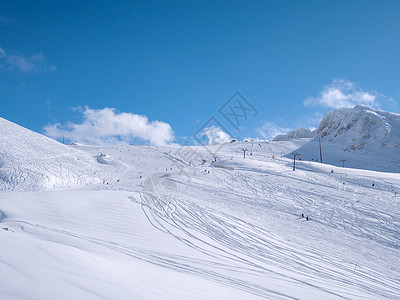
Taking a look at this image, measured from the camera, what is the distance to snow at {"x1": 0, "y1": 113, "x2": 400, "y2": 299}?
3836 millimetres

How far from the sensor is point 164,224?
458 inches

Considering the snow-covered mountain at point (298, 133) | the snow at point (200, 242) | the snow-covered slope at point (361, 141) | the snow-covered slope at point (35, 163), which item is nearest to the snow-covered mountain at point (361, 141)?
the snow-covered slope at point (361, 141)

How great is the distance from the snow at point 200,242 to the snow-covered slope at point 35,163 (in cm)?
27

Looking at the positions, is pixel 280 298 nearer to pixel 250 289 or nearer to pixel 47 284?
pixel 250 289

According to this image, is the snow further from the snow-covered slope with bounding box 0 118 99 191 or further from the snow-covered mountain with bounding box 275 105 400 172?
the snow-covered mountain with bounding box 275 105 400 172

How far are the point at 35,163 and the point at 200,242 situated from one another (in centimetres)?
2967

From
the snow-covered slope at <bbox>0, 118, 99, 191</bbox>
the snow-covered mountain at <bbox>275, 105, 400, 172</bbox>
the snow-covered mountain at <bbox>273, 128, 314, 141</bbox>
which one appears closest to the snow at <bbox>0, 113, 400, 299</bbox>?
the snow-covered slope at <bbox>0, 118, 99, 191</bbox>

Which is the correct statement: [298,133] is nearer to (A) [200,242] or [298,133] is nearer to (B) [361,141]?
(B) [361,141]

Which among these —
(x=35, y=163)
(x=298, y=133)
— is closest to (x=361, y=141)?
(x=298, y=133)

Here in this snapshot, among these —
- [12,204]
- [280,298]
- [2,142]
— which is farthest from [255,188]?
[2,142]

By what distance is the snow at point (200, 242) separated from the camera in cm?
384

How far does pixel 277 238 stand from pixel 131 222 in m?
8.11

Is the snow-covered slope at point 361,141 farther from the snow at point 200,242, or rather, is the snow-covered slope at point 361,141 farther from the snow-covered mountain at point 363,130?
the snow at point 200,242

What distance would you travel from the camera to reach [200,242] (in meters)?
9.80
